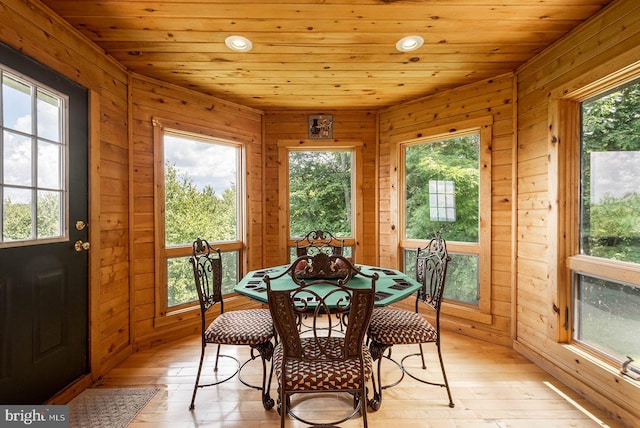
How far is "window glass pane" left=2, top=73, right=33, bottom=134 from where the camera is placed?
5.44 ft

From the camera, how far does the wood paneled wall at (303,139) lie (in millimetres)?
3727

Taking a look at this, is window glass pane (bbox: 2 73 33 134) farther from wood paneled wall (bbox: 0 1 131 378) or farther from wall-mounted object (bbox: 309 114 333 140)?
wall-mounted object (bbox: 309 114 333 140)

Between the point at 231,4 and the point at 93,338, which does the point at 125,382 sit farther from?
the point at 231,4

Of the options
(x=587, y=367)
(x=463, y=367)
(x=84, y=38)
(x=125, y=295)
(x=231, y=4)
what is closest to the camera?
(x=231, y=4)

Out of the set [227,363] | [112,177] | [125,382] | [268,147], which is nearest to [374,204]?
[268,147]

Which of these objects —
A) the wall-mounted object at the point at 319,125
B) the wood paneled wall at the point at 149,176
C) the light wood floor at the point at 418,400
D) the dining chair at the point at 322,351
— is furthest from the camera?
the wall-mounted object at the point at 319,125

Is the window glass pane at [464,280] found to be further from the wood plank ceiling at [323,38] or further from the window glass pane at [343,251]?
the wood plank ceiling at [323,38]

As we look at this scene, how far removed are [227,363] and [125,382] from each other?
0.72 metres

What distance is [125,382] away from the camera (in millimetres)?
2229

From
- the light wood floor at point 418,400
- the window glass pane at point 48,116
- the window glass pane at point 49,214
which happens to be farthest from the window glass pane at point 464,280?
the window glass pane at point 48,116

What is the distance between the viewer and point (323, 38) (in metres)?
2.21

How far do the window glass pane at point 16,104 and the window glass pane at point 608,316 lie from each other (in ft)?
12.1

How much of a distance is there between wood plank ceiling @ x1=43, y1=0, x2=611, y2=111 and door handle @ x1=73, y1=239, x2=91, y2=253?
4.91ft

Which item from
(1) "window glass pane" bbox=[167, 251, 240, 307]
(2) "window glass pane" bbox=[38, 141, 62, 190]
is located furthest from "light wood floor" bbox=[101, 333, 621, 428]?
(2) "window glass pane" bbox=[38, 141, 62, 190]
